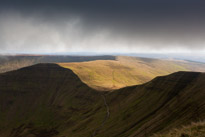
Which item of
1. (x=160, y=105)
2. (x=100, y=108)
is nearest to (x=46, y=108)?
(x=100, y=108)

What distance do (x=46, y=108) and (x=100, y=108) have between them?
80.5 m

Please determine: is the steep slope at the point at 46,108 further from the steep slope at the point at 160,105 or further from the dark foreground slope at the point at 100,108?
the steep slope at the point at 160,105

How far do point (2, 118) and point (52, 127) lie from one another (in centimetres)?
6731

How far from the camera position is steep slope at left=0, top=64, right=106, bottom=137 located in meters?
131

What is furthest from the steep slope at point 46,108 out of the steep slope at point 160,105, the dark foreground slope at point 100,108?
the steep slope at point 160,105

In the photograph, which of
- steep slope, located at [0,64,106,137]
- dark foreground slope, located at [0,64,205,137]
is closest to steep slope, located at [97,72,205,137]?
dark foreground slope, located at [0,64,205,137]

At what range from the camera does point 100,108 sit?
12406 cm

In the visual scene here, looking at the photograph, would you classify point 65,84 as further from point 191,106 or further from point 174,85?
point 191,106

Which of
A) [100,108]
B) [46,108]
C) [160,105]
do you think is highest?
[160,105]

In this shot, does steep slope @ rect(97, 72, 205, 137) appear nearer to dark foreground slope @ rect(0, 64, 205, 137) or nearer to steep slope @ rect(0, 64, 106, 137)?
dark foreground slope @ rect(0, 64, 205, 137)

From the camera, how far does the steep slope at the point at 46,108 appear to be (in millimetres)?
131000

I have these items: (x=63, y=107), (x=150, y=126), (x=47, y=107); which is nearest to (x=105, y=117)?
(x=150, y=126)

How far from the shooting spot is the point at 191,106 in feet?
196

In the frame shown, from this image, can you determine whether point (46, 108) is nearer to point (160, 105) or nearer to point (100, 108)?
point (100, 108)
